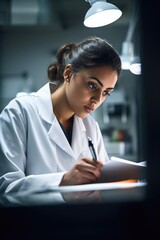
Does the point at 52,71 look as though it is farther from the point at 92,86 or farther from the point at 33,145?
the point at 33,145

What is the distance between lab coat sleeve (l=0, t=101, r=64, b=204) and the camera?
1021 mm

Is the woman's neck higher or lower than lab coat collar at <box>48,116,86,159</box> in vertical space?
higher

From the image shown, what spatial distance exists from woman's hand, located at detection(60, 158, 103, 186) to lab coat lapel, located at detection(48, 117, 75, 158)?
29cm

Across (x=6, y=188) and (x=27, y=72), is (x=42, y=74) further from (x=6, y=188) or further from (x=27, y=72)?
(x=6, y=188)

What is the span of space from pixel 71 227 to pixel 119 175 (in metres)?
0.55

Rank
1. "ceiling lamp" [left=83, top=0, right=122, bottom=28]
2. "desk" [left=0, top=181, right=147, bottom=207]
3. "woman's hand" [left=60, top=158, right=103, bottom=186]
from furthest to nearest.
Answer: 1. "ceiling lamp" [left=83, top=0, right=122, bottom=28]
2. "woman's hand" [left=60, top=158, right=103, bottom=186]
3. "desk" [left=0, top=181, right=147, bottom=207]

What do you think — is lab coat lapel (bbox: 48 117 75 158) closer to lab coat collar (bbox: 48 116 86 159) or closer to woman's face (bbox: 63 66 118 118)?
lab coat collar (bbox: 48 116 86 159)

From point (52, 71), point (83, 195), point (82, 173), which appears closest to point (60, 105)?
point (52, 71)

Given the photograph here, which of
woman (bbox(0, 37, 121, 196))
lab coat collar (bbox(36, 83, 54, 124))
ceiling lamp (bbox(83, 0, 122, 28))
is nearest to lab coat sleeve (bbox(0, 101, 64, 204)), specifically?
woman (bbox(0, 37, 121, 196))

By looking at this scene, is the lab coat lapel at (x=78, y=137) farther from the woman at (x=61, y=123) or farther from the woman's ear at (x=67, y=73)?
the woman's ear at (x=67, y=73)

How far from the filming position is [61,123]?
1.41 m

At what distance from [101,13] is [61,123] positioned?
18.7 inches

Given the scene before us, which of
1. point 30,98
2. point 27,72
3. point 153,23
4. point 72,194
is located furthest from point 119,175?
point 27,72

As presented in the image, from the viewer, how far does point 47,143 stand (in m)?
1.27
